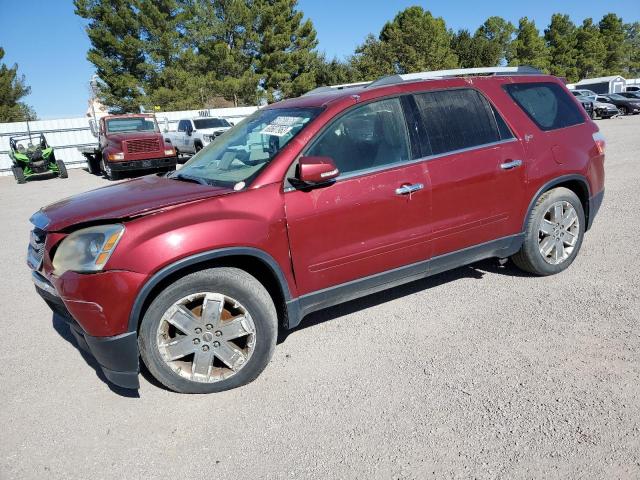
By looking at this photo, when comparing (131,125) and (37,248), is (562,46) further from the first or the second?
(37,248)

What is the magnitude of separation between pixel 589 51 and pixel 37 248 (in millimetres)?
79633

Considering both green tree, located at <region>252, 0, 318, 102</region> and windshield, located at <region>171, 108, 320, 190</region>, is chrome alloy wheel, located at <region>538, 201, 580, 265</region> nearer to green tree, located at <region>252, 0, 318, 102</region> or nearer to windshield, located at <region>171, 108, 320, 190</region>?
windshield, located at <region>171, 108, 320, 190</region>

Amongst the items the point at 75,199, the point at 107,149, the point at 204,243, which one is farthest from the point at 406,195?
the point at 107,149

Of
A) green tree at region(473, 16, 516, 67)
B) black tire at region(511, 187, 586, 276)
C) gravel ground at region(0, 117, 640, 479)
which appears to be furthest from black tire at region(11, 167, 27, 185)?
green tree at region(473, 16, 516, 67)

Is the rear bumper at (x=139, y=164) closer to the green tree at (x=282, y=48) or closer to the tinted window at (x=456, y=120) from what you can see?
the tinted window at (x=456, y=120)

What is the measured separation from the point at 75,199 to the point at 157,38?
134 feet

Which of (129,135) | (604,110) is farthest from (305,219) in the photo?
(604,110)

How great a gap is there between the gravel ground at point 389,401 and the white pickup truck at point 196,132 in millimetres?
14631

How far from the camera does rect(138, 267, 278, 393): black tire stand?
2875 millimetres

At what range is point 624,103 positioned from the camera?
32062mm

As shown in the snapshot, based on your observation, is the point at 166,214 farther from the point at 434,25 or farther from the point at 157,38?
the point at 434,25

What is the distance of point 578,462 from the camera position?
2.31 meters

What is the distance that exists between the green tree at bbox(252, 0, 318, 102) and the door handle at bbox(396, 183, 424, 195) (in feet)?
137

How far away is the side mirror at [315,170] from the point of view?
10.1 feet
